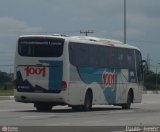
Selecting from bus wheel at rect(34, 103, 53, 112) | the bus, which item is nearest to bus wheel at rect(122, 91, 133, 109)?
the bus

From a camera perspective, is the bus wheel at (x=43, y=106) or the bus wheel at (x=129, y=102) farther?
the bus wheel at (x=129, y=102)

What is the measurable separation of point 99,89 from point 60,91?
3859 millimetres

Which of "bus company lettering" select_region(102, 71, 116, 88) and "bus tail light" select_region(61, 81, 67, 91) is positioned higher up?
"bus company lettering" select_region(102, 71, 116, 88)

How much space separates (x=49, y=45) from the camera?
31156 mm

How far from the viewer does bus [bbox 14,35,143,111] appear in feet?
102

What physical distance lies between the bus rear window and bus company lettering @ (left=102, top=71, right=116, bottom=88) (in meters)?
4.40

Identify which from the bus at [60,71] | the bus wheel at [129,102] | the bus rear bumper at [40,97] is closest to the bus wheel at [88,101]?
the bus at [60,71]

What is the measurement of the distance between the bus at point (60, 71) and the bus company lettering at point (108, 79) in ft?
0.27

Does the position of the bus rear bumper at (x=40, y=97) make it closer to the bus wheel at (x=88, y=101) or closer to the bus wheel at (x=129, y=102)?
the bus wheel at (x=88, y=101)

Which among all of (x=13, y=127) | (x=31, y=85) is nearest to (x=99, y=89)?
(x=31, y=85)

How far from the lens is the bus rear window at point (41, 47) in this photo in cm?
3106

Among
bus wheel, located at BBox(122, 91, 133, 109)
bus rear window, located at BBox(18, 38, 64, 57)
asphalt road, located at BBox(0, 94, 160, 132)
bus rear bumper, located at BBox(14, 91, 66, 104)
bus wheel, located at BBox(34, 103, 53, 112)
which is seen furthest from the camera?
bus wheel, located at BBox(122, 91, 133, 109)

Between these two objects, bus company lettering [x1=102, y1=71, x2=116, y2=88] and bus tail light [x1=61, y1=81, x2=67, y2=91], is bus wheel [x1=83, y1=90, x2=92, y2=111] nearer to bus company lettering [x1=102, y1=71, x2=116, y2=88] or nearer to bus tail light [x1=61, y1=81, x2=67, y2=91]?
bus company lettering [x1=102, y1=71, x2=116, y2=88]

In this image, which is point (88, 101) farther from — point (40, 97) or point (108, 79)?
point (40, 97)
